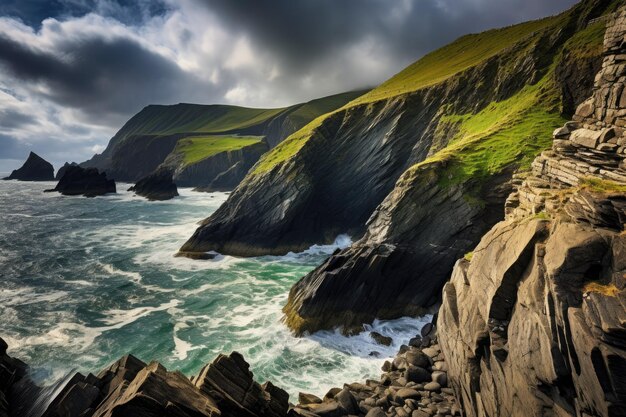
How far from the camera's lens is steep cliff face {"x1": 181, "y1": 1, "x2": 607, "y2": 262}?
44281 millimetres

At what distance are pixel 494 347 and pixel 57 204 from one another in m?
127

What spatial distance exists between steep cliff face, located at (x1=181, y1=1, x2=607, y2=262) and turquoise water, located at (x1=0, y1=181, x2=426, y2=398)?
4137 millimetres

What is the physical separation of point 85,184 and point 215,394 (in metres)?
147

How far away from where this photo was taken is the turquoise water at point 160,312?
75.9 feet

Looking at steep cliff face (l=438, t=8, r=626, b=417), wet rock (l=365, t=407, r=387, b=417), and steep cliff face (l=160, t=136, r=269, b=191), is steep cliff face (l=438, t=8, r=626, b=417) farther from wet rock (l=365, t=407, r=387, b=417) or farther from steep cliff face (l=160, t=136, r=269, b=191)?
steep cliff face (l=160, t=136, r=269, b=191)

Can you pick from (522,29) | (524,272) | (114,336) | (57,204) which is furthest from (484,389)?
(57,204)

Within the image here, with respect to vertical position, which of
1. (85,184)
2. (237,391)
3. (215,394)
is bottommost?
(237,391)

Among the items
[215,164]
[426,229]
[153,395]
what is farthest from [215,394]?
[215,164]

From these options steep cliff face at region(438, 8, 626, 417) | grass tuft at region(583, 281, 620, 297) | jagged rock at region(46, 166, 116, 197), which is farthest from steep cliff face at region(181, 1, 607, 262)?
jagged rock at region(46, 166, 116, 197)

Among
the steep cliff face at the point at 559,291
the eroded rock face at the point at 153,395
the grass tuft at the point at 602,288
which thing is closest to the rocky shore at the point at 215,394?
the eroded rock face at the point at 153,395

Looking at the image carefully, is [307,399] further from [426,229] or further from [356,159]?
[356,159]

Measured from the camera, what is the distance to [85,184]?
129m

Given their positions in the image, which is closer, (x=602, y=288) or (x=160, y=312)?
(x=602, y=288)

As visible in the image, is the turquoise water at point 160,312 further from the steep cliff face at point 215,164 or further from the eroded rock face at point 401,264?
the steep cliff face at point 215,164
